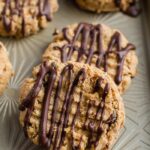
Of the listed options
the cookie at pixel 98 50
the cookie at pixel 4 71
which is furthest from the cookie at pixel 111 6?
the cookie at pixel 4 71

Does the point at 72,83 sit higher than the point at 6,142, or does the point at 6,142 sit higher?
the point at 72,83

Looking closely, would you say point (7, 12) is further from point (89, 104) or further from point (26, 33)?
point (89, 104)

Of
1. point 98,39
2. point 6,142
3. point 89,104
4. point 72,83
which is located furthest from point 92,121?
point 98,39

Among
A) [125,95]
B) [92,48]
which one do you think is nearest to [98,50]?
[92,48]

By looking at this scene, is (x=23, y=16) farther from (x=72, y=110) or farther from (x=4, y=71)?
(x=72, y=110)

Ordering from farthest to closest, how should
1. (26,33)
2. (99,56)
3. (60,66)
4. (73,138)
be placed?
(26,33) < (99,56) < (60,66) < (73,138)

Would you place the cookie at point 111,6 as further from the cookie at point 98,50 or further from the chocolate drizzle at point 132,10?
the cookie at point 98,50

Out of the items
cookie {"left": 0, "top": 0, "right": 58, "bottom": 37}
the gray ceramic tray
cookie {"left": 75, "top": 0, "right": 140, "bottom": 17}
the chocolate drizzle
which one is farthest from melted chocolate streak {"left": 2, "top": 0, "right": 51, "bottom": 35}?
the chocolate drizzle
